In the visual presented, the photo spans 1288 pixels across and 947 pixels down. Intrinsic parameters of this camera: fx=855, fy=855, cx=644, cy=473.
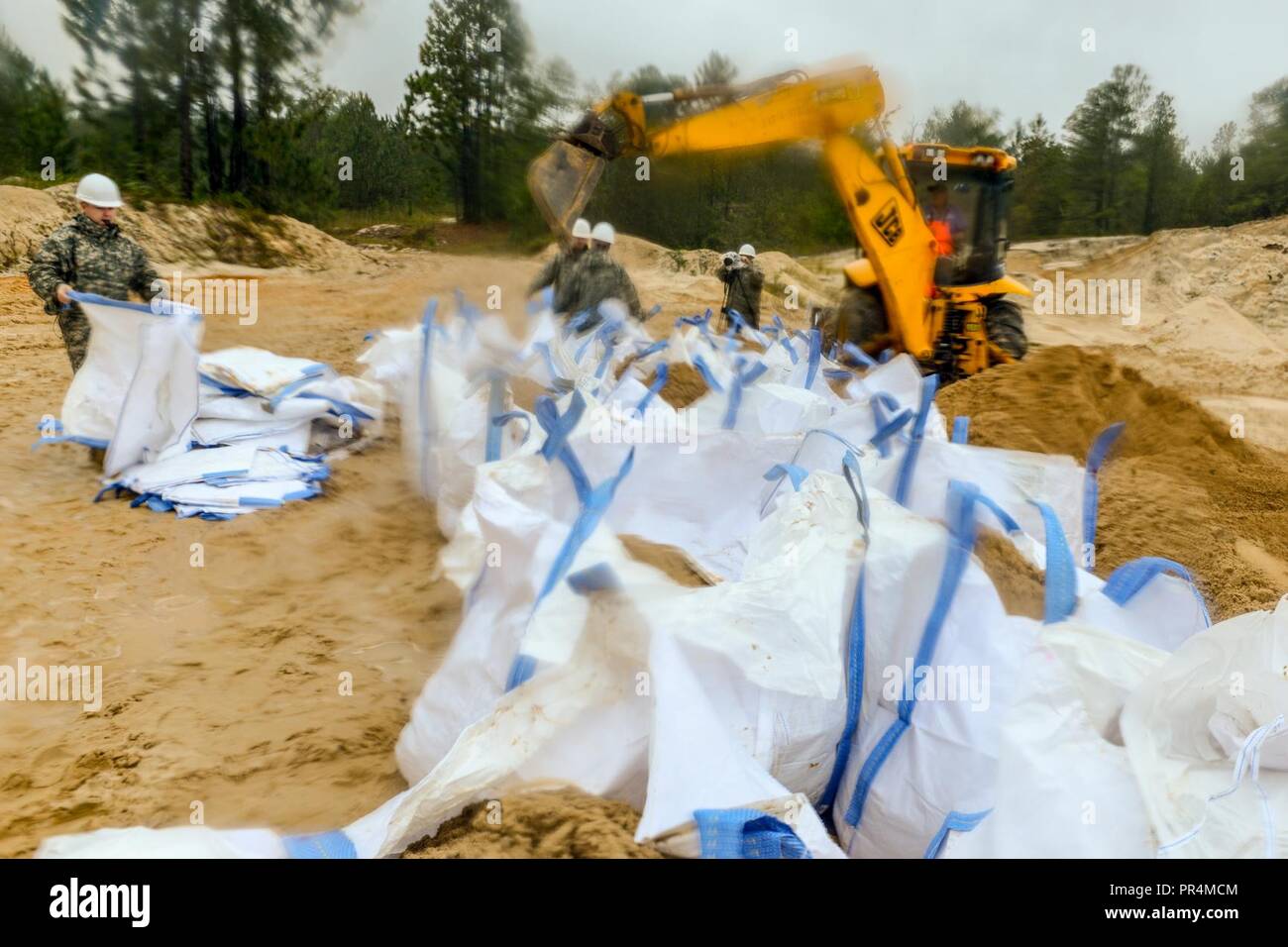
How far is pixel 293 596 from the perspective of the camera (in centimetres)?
312

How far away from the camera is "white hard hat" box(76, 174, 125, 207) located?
4227mm

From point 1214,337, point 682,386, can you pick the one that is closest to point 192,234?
point 682,386

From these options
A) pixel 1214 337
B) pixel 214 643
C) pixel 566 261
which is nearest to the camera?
pixel 214 643

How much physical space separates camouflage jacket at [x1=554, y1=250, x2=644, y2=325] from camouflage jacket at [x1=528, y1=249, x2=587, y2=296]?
4 centimetres

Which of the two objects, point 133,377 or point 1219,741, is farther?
point 133,377

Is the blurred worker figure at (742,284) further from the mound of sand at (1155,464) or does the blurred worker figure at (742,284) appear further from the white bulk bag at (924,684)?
the white bulk bag at (924,684)

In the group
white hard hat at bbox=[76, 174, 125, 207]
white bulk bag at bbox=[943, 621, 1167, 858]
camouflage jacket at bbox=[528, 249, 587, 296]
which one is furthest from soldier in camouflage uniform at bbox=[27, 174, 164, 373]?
white bulk bag at bbox=[943, 621, 1167, 858]

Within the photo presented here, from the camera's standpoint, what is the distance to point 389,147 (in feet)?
95.1

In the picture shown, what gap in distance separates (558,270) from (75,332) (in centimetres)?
285

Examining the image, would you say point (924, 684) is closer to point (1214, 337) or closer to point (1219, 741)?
point (1219, 741)

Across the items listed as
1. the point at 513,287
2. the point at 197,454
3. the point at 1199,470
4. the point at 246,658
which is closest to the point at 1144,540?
the point at 1199,470

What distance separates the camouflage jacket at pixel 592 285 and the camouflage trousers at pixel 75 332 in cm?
269

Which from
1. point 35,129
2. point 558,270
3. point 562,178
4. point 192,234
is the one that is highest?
point 35,129
